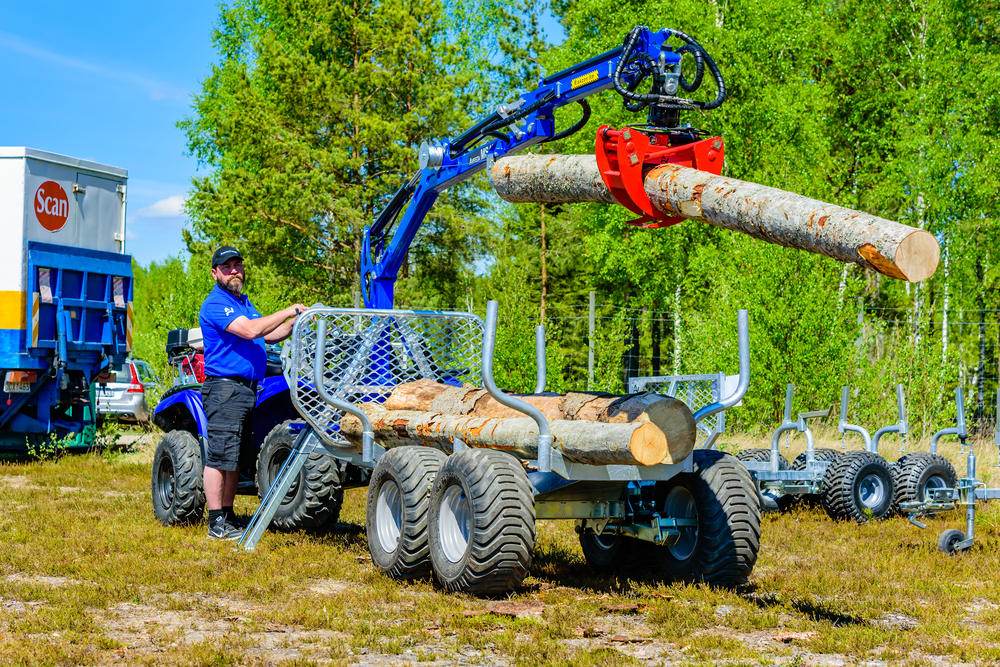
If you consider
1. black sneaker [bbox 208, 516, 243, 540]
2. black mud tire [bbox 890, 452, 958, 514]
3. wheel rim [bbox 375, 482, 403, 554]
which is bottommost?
black sneaker [bbox 208, 516, 243, 540]

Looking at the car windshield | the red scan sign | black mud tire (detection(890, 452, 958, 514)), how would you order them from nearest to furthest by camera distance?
black mud tire (detection(890, 452, 958, 514)) < the red scan sign < the car windshield

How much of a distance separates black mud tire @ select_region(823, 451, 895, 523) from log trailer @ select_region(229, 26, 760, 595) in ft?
11.4

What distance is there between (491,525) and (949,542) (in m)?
4.18

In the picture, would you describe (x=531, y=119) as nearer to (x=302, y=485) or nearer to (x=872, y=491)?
(x=302, y=485)

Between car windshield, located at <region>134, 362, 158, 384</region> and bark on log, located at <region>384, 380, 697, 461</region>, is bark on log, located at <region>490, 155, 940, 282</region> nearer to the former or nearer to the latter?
bark on log, located at <region>384, 380, 697, 461</region>

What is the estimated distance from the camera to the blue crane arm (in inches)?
260

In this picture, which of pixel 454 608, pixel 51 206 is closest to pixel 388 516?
pixel 454 608

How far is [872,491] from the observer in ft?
33.0

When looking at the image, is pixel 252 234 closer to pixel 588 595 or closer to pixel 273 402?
pixel 273 402

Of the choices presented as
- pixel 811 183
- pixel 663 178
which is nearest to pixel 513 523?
pixel 663 178

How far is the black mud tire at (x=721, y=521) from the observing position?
20.7ft

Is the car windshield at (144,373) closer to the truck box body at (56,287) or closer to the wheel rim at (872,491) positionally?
the truck box body at (56,287)

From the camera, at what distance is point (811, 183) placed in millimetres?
16719

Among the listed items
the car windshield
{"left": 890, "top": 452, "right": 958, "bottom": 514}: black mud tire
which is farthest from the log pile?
the car windshield
